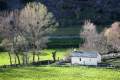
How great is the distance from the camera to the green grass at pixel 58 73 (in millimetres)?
85500

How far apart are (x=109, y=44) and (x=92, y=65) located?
26612 mm

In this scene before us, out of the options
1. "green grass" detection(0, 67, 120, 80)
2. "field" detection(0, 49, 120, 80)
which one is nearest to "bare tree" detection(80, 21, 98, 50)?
"field" detection(0, 49, 120, 80)

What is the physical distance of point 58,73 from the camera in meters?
91.7

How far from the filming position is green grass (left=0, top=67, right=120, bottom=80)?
85500 mm

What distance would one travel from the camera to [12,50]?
113m

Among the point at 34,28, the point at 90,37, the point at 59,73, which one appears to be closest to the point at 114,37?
the point at 90,37

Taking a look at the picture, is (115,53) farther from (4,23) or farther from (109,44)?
(4,23)

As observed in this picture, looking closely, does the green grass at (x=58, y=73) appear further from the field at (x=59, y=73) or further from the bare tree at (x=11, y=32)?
the bare tree at (x=11, y=32)

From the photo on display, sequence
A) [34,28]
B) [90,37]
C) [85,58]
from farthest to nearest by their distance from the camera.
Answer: [90,37] → [34,28] → [85,58]

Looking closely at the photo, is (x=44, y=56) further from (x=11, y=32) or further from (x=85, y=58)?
(x=85, y=58)

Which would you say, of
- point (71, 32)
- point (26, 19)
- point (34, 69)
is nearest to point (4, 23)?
point (26, 19)

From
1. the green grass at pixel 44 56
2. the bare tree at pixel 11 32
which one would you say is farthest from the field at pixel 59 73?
the green grass at pixel 44 56

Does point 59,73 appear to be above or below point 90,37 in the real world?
below

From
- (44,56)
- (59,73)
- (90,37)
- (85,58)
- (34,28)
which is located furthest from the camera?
(90,37)
